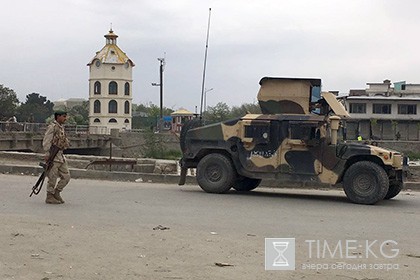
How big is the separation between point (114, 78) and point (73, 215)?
75449mm

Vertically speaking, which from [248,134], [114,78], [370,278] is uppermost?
[114,78]

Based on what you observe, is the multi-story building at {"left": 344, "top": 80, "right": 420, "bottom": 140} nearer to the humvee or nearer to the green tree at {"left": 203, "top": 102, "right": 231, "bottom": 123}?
the green tree at {"left": 203, "top": 102, "right": 231, "bottom": 123}

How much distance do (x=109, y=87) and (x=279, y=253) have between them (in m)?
78.4

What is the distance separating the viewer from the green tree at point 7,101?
262 ft

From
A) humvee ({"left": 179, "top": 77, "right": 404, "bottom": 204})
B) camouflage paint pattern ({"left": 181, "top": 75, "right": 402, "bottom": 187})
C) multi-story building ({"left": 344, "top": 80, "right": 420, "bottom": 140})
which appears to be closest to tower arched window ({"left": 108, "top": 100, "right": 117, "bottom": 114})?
multi-story building ({"left": 344, "top": 80, "right": 420, "bottom": 140})

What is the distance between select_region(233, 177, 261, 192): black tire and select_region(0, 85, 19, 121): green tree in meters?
69.0

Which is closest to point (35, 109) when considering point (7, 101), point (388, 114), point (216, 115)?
point (7, 101)

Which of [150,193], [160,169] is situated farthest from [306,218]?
[160,169]

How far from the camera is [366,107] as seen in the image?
223ft

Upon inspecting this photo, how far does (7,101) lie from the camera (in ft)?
265

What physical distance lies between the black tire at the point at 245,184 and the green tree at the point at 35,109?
66.5 m

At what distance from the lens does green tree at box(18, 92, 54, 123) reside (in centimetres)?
9450

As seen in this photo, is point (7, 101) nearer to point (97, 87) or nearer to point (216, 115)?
point (97, 87)

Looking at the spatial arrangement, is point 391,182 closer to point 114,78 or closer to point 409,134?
point 409,134
